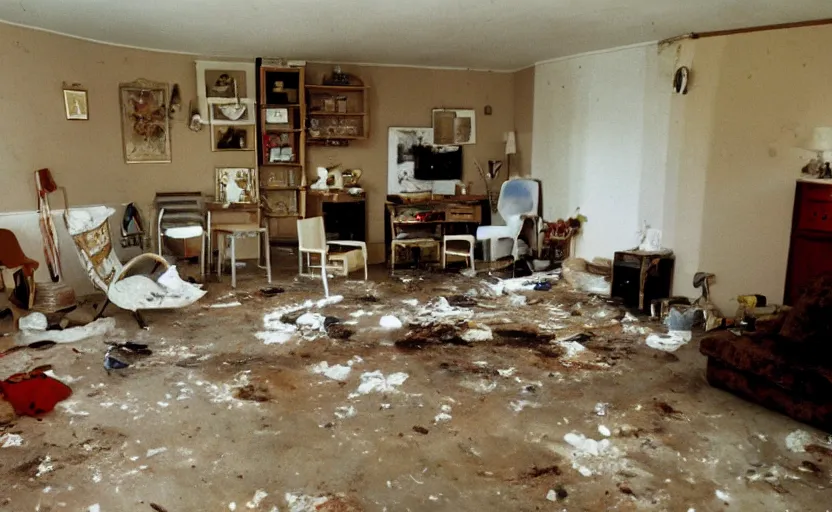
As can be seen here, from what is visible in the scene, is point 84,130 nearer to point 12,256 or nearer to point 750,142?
point 12,256

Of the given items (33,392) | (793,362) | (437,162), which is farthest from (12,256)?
(793,362)

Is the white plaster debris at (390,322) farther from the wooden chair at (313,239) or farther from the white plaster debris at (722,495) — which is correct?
the white plaster debris at (722,495)

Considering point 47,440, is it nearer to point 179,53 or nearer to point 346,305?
point 346,305

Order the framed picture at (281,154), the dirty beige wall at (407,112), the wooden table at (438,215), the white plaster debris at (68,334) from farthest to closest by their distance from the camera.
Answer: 1. the dirty beige wall at (407,112)
2. the wooden table at (438,215)
3. the framed picture at (281,154)
4. the white plaster debris at (68,334)

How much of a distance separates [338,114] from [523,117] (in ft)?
8.17

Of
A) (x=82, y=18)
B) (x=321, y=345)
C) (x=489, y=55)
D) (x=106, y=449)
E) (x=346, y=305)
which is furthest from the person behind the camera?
(x=489, y=55)

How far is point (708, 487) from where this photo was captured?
9.87ft

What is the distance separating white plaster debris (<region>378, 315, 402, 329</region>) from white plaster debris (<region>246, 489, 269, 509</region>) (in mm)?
2593

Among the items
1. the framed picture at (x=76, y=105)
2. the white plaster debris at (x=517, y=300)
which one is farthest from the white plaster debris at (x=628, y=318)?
the framed picture at (x=76, y=105)

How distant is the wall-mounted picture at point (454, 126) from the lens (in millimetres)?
8438

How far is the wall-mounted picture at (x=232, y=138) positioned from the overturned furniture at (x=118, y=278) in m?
2.11

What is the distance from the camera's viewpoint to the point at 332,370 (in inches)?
175

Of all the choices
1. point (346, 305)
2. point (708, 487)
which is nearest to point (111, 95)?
point (346, 305)

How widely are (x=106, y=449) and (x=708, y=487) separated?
3066 millimetres
